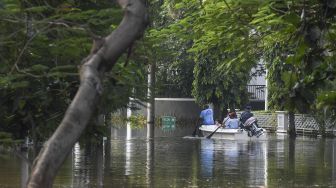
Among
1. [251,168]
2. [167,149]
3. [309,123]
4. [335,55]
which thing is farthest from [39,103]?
[309,123]

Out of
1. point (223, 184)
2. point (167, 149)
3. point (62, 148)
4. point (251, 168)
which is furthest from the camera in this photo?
point (167, 149)

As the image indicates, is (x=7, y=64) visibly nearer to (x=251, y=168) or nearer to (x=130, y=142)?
(x=251, y=168)

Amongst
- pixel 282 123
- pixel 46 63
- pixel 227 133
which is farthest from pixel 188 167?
pixel 282 123

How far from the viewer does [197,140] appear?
29.1 meters

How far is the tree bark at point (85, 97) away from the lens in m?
3.89

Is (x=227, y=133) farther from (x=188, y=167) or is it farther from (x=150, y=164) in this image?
(x=188, y=167)

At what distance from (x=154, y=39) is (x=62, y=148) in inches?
240

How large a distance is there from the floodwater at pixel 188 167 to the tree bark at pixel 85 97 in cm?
450

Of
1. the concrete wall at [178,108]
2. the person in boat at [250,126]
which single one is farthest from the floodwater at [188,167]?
the concrete wall at [178,108]

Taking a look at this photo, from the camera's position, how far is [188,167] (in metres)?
17.8

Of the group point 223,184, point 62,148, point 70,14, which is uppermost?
point 70,14

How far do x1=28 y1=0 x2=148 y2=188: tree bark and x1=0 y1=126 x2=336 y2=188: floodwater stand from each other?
4.50m

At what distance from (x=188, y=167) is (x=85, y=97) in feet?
45.7

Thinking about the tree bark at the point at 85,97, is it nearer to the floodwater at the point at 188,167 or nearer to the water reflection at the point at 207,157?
the floodwater at the point at 188,167
